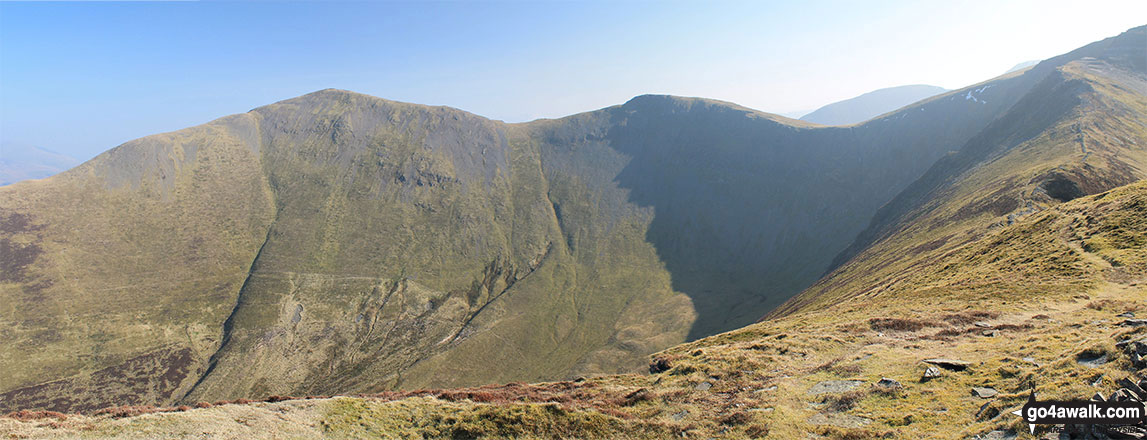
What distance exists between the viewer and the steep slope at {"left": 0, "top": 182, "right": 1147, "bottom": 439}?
24.2m

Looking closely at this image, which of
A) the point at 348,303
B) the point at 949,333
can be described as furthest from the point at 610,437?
the point at 348,303

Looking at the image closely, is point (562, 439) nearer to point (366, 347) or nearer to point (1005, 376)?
point (1005, 376)

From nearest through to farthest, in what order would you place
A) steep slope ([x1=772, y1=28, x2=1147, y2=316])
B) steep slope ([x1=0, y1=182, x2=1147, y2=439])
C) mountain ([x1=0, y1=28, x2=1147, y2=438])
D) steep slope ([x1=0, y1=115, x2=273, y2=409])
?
steep slope ([x1=0, y1=182, x2=1147, y2=439])
mountain ([x1=0, y1=28, x2=1147, y2=438])
steep slope ([x1=772, y1=28, x2=1147, y2=316])
steep slope ([x1=0, y1=115, x2=273, y2=409])

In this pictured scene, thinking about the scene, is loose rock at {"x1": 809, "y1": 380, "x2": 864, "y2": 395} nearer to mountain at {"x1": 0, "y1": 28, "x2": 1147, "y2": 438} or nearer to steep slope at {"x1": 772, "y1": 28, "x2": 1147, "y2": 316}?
mountain at {"x1": 0, "y1": 28, "x2": 1147, "y2": 438}

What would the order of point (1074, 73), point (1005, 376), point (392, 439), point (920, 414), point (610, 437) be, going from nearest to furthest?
point (920, 414) < point (1005, 376) < point (610, 437) < point (392, 439) < point (1074, 73)

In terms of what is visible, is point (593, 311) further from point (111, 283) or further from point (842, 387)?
point (111, 283)

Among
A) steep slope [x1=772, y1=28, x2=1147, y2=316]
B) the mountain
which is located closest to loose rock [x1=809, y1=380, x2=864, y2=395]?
the mountain

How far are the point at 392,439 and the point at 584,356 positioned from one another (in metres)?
129

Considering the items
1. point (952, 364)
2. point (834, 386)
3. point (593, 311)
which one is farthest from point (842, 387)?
point (593, 311)

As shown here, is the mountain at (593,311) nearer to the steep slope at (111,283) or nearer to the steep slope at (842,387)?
the steep slope at (842,387)

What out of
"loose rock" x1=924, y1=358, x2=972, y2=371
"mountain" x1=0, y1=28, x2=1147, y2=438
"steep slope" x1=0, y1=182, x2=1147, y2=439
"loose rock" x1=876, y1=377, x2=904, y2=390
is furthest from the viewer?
"mountain" x1=0, y1=28, x2=1147, y2=438

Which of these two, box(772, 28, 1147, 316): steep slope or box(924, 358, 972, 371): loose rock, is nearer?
box(924, 358, 972, 371): loose rock

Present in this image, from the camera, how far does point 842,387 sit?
3164 cm

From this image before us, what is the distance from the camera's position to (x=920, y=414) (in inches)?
949
